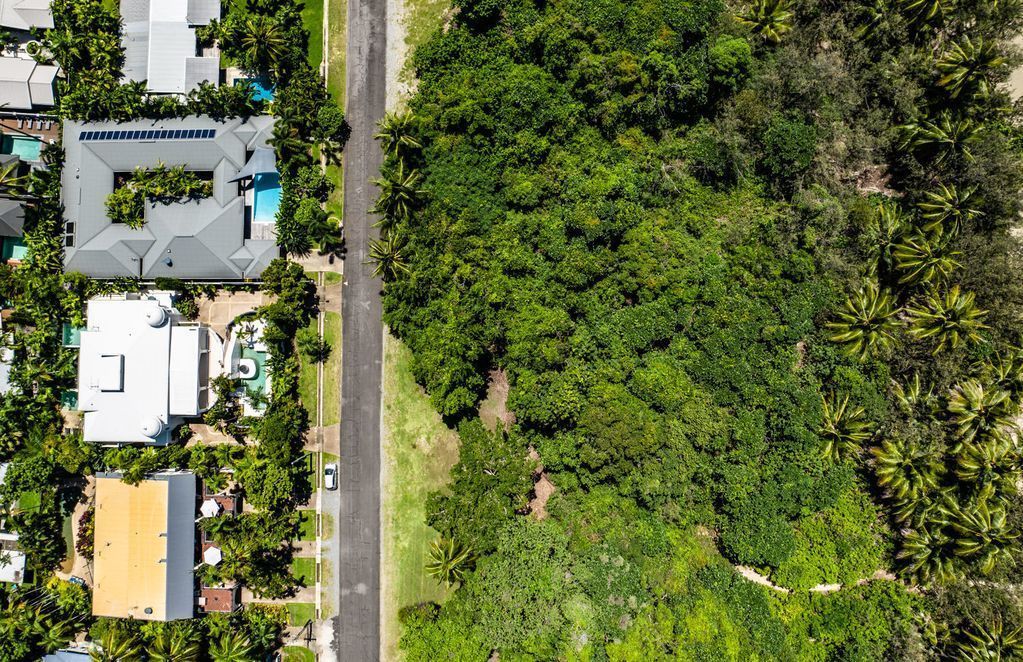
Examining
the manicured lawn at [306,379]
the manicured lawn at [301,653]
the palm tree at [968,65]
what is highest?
the palm tree at [968,65]

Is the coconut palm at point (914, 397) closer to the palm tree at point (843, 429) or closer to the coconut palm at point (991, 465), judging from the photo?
the palm tree at point (843, 429)

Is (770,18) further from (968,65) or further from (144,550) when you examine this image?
(144,550)

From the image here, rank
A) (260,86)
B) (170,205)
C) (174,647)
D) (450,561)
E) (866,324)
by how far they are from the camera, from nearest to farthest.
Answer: (450,561) → (866,324) → (174,647) → (170,205) → (260,86)

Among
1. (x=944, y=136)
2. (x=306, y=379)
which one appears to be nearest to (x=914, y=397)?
(x=944, y=136)

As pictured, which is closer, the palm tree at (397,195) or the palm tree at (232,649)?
the palm tree at (232,649)

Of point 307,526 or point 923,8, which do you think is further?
point 307,526

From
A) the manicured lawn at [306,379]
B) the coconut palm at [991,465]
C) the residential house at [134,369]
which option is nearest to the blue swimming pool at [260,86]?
the residential house at [134,369]

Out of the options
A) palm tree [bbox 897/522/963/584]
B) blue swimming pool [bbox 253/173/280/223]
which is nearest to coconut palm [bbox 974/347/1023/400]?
palm tree [bbox 897/522/963/584]

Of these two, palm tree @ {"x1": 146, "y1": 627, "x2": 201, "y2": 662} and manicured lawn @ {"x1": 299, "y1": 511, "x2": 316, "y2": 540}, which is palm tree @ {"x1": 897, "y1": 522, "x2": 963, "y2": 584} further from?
palm tree @ {"x1": 146, "y1": 627, "x2": 201, "y2": 662}
